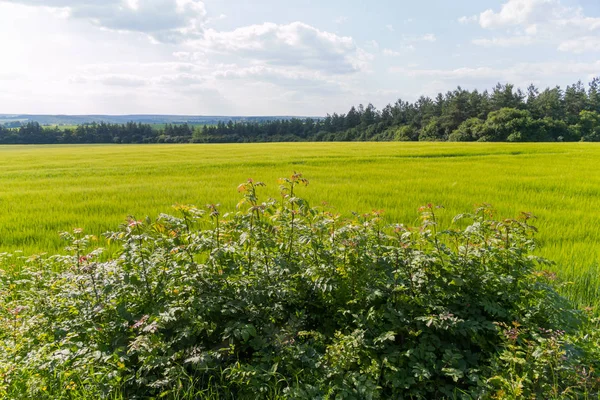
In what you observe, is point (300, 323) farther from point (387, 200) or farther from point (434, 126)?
point (434, 126)

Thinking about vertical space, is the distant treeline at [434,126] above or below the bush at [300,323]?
above

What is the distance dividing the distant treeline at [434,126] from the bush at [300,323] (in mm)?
61718

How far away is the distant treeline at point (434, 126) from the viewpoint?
58094 millimetres

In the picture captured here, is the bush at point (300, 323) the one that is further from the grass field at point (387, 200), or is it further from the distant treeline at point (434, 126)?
the distant treeline at point (434, 126)

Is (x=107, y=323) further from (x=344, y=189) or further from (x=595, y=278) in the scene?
(x=344, y=189)

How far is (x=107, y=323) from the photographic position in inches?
104

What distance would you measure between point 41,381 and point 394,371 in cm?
226

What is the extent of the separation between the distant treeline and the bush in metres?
61.7

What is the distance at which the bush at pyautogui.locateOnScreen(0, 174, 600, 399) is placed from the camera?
231 centimetres

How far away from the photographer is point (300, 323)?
262 cm

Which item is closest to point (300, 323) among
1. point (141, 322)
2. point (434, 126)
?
point (141, 322)

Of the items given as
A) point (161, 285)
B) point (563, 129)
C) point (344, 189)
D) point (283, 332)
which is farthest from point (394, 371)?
point (563, 129)

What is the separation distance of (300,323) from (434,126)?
73.9 meters

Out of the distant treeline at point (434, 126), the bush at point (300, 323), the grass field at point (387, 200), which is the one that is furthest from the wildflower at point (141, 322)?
the distant treeline at point (434, 126)
